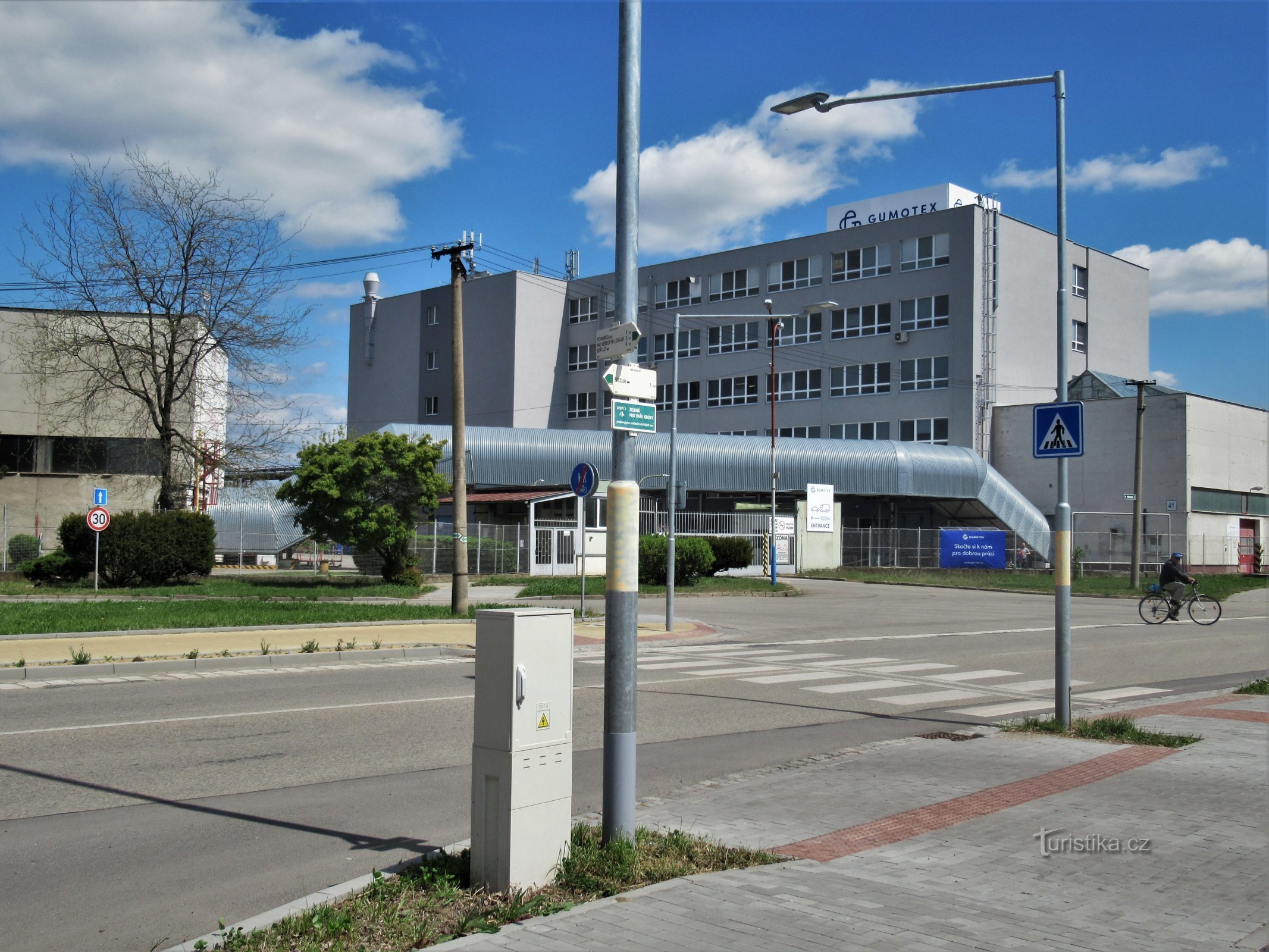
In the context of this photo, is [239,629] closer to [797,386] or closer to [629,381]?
[629,381]

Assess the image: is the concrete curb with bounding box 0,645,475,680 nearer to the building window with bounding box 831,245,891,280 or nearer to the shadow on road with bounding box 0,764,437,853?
the shadow on road with bounding box 0,764,437,853

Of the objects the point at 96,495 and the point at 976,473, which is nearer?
the point at 96,495

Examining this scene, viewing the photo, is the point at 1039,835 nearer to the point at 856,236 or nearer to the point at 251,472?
the point at 251,472

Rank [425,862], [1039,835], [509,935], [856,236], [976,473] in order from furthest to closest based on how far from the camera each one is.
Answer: [856,236] < [976,473] < [1039,835] < [425,862] < [509,935]

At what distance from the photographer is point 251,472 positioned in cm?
3684

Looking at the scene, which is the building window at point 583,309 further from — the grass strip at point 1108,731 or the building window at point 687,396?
the grass strip at point 1108,731

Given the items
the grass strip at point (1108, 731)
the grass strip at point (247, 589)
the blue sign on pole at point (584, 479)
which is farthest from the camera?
the grass strip at point (247, 589)

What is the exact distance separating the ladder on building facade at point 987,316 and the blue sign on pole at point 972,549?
912 cm

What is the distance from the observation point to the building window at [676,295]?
2825 inches

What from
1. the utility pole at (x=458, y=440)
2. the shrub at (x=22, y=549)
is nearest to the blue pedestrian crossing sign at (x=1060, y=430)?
the utility pole at (x=458, y=440)

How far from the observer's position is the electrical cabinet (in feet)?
16.7

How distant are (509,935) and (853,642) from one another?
56.6 ft

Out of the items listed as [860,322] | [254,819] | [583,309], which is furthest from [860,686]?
[583,309]

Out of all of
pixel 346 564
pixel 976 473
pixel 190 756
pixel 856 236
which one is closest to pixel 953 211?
pixel 856 236
